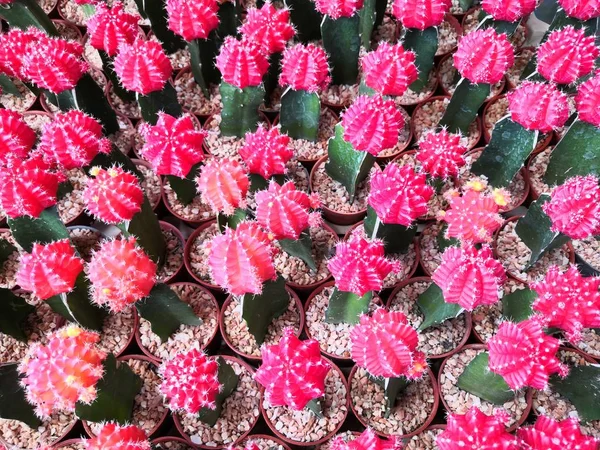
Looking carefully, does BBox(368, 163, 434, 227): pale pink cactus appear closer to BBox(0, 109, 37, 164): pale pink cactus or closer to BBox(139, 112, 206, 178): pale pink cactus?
BBox(139, 112, 206, 178): pale pink cactus

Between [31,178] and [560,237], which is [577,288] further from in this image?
[31,178]

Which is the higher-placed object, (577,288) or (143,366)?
(577,288)

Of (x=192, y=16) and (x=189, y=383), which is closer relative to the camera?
(x=189, y=383)

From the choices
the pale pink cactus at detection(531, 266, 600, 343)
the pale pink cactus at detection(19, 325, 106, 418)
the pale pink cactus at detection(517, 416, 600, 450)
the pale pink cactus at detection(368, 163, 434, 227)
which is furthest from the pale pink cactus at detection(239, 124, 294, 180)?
the pale pink cactus at detection(517, 416, 600, 450)

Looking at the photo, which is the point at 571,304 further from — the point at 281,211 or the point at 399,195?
the point at 281,211

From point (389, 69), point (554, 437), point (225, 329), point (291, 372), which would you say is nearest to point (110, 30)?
point (389, 69)

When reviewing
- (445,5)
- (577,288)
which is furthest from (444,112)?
(577,288)
